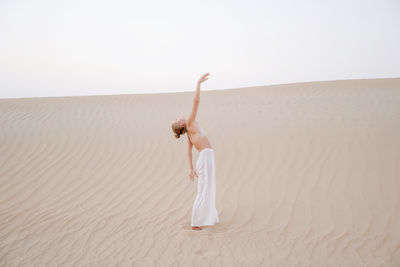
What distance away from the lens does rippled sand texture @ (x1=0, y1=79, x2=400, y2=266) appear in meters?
3.55

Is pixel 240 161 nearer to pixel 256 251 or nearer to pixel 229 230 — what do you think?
pixel 229 230

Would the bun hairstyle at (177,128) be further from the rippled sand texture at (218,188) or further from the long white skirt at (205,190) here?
the rippled sand texture at (218,188)

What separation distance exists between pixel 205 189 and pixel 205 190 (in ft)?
0.05

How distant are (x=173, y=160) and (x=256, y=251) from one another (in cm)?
350

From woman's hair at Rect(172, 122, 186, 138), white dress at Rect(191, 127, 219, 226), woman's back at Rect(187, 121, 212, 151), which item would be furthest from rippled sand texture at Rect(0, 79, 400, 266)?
woman's hair at Rect(172, 122, 186, 138)

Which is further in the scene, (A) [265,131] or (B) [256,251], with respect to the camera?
(A) [265,131]

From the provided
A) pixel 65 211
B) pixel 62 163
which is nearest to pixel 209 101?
pixel 62 163

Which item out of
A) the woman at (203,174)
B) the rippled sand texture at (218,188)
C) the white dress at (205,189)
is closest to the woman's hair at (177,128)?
the woman at (203,174)

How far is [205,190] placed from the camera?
154 inches

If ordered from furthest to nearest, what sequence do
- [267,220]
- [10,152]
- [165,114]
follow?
[165,114] → [10,152] → [267,220]

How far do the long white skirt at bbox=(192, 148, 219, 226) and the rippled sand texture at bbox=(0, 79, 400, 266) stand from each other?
19 centimetres

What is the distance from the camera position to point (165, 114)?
33.3 ft

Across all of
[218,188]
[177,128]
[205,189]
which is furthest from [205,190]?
[218,188]

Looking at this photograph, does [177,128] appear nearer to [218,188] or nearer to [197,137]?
[197,137]
